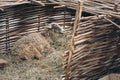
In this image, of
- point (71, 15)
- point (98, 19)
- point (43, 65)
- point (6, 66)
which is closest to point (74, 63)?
point (98, 19)

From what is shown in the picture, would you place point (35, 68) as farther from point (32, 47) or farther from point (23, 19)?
point (23, 19)

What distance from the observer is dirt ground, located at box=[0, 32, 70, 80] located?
19.7 ft

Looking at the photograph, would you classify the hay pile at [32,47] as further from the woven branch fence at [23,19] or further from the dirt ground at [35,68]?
the woven branch fence at [23,19]

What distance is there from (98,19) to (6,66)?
1986mm

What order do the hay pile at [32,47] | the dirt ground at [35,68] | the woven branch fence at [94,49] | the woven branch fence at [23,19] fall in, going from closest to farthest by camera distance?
the woven branch fence at [94,49], the dirt ground at [35,68], the hay pile at [32,47], the woven branch fence at [23,19]

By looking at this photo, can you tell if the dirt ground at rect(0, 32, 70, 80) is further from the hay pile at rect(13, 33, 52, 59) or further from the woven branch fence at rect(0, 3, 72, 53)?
the woven branch fence at rect(0, 3, 72, 53)

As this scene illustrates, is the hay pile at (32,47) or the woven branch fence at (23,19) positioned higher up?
the woven branch fence at (23,19)

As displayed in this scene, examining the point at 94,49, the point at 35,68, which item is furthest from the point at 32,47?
the point at 94,49

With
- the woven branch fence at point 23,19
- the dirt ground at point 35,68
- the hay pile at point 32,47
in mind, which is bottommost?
the dirt ground at point 35,68

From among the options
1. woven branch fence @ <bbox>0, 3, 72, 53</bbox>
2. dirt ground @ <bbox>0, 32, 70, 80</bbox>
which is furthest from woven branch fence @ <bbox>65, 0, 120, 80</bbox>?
woven branch fence @ <bbox>0, 3, 72, 53</bbox>

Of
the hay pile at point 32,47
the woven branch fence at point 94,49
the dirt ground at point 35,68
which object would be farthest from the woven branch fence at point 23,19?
the woven branch fence at point 94,49

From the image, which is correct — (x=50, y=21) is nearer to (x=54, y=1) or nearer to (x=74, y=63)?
(x=54, y=1)

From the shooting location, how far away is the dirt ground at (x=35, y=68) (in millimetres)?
5996

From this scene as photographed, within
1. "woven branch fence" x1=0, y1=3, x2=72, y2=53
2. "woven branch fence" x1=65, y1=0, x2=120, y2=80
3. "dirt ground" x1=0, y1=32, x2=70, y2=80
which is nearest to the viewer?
"woven branch fence" x1=65, y1=0, x2=120, y2=80
